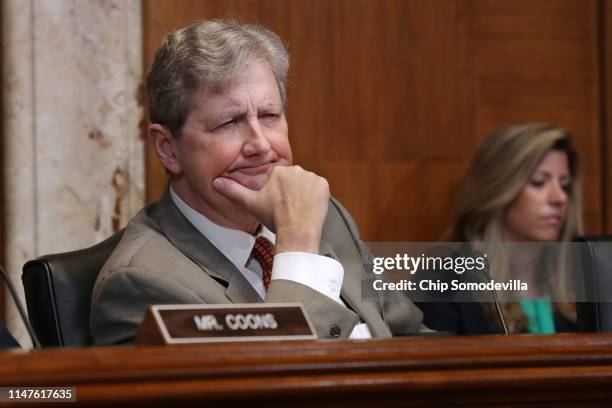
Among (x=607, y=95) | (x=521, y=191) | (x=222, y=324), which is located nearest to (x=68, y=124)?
(x=521, y=191)

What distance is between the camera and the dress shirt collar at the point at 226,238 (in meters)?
2.03

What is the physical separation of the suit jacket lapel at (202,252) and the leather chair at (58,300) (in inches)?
7.7

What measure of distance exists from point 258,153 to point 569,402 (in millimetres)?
1008

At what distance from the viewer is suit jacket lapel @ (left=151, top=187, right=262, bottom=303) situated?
1.94m

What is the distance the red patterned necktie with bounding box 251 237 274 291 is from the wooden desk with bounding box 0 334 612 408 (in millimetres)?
837

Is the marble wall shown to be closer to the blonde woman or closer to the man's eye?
the man's eye

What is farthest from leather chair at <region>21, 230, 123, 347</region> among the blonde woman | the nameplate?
the blonde woman

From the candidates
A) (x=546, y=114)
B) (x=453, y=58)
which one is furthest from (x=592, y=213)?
(x=453, y=58)

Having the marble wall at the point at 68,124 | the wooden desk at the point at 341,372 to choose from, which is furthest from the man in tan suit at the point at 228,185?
the marble wall at the point at 68,124

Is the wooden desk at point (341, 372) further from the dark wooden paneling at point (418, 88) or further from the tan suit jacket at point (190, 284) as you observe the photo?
the dark wooden paneling at point (418, 88)

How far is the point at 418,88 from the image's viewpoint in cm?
342

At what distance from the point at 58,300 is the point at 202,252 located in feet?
0.96

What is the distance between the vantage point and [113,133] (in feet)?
9.75

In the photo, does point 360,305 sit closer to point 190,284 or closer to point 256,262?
point 256,262
